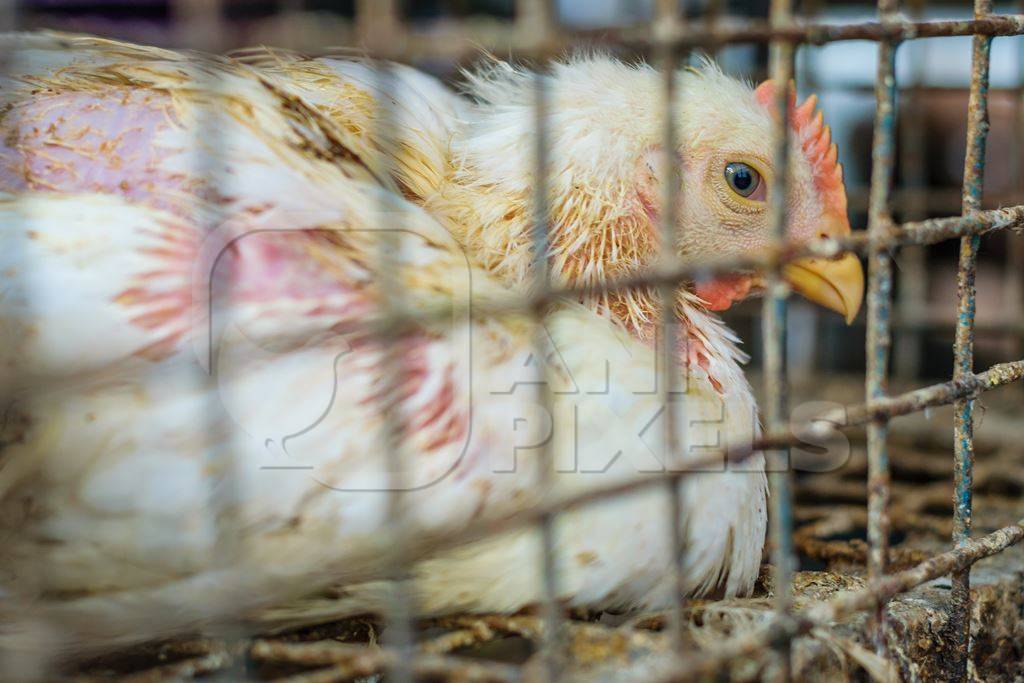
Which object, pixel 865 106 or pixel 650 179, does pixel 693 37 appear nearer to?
pixel 650 179

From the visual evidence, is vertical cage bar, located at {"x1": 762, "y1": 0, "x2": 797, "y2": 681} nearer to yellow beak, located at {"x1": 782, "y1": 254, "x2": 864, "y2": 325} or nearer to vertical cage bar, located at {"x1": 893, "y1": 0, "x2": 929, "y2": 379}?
yellow beak, located at {"x1": 782, "y1": 254, "x2": 864, "y2": 325}

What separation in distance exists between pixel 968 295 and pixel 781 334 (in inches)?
19.9

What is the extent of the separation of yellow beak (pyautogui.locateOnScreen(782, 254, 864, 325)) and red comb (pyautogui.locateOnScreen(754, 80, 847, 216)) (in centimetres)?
13

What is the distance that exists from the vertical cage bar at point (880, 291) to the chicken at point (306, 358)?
0.30 metres

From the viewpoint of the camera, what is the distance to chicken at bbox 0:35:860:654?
1.38 meters

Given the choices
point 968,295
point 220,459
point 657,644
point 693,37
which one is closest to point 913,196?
point 968,295

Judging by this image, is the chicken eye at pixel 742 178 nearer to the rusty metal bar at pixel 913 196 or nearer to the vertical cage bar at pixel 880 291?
the vertical cage bar at pixel 880 291

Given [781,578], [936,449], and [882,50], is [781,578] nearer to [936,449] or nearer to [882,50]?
[882,50]

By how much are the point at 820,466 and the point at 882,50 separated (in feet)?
6.14

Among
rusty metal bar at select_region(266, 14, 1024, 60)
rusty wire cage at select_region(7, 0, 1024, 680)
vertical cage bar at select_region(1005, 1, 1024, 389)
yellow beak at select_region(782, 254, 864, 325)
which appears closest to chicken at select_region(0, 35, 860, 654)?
yellow beak at select_region(782, 254, 864, 325)

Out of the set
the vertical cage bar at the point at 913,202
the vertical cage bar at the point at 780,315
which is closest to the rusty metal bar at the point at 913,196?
the vertical cage bar at the point at 913,202

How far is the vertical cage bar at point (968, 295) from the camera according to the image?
1.60 m

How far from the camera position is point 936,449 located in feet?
10.6

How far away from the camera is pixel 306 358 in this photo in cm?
144
